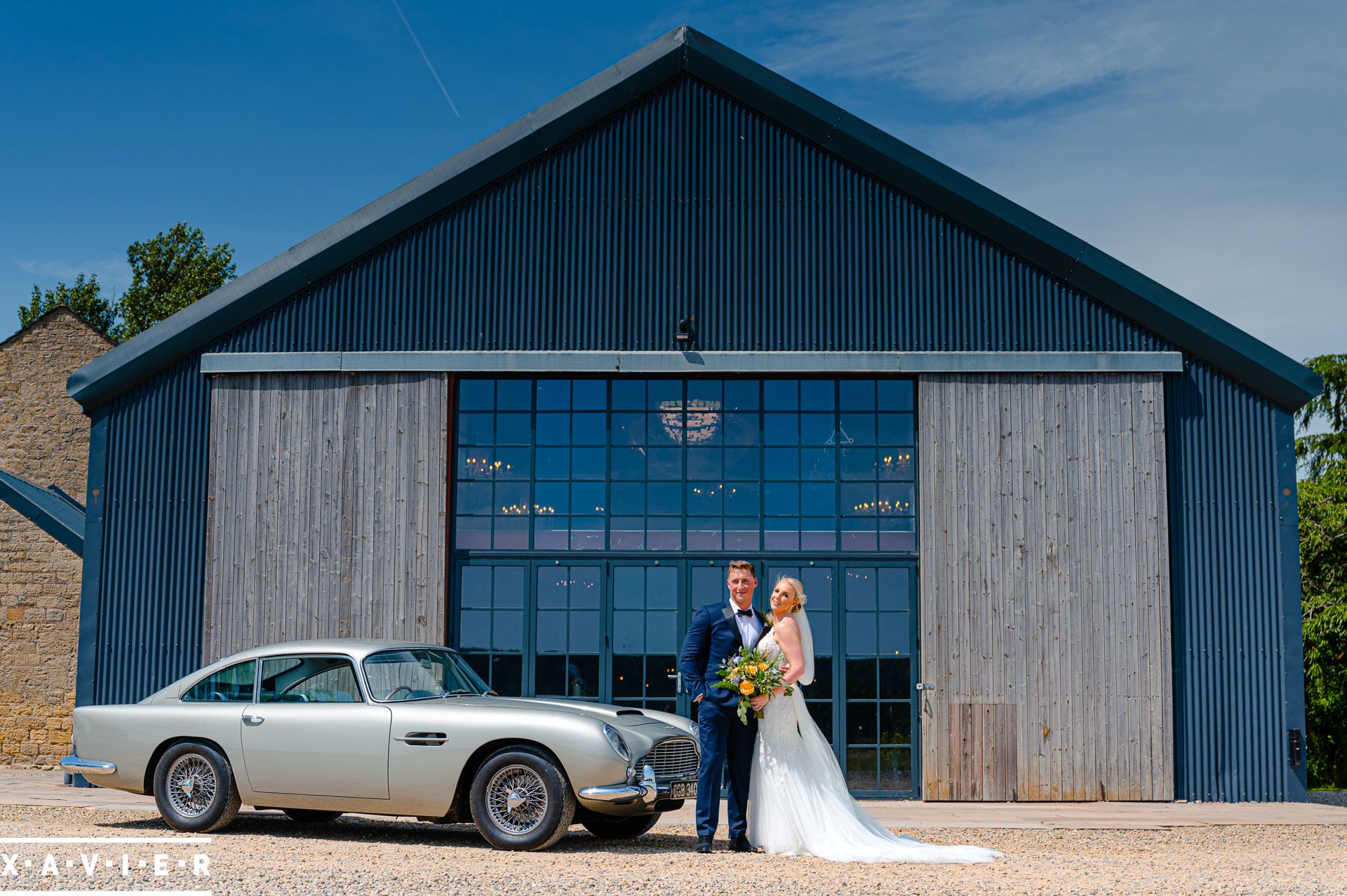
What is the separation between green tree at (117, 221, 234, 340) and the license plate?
30893 millimetres

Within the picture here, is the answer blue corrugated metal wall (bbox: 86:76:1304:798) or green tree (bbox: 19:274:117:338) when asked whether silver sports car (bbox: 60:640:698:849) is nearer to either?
blue corrugated metal wall (bbox: 86:76:1304:798)

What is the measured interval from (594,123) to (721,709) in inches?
278

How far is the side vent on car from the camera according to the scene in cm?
863

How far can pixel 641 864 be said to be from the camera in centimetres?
793

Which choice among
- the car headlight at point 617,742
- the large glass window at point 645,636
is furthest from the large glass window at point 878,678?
the car headlight at point 617,742

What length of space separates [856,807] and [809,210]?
658cm

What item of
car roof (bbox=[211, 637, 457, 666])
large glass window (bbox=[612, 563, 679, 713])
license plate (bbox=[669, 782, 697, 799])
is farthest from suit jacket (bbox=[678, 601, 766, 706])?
large glass window (bbox=[612, 563, 679, 713])

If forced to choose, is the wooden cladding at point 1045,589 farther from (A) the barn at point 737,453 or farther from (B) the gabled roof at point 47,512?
(B) the gabled roof at point 47,512

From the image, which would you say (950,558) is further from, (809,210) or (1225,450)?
(809,210)

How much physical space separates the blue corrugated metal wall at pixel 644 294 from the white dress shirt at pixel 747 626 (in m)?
4.49

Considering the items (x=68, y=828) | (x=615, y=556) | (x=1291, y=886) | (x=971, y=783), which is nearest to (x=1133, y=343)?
(x=971, y=783)

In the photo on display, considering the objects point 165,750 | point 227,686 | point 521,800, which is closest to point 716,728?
point 521,800

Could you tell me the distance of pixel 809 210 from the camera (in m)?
13.2

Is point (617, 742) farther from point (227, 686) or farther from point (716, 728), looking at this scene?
point (227, 686)
